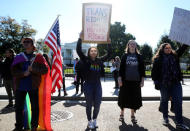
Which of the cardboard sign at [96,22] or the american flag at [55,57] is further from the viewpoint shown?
the american flag at [55,57]

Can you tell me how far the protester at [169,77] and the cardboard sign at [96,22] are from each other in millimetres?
1431

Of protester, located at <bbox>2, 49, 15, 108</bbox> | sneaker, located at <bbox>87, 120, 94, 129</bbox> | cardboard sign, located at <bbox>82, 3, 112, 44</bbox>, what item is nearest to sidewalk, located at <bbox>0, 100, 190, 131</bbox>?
sneaker, located at <bbox>87, 120, 94, 129</bbox>

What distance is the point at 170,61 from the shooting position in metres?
4.33

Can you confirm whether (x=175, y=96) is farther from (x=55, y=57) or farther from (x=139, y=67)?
(x=55, y=57)

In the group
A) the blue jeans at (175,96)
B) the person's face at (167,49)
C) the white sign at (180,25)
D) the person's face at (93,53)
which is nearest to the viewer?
the blue jeans at (175,96)

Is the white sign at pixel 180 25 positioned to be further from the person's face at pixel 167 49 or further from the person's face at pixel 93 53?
the person's face at pixel 93 53

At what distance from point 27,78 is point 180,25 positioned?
3.81 meters

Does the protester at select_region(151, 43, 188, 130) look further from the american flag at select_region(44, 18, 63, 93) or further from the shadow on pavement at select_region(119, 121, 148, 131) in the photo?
the american flag at select_region(44, 18, 63, 93)

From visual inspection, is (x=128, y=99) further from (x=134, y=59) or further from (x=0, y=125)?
(x=0, y=125)

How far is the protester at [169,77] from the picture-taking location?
4117 millimetres

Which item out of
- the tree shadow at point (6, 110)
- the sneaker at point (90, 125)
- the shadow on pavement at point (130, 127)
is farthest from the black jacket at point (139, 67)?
the tree shadow at point (6, 110)

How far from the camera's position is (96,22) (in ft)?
15.2

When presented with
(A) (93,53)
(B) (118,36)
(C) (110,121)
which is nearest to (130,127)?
(C) (110,121)

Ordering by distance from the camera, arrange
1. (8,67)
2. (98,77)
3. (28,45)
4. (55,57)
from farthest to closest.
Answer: (55,57), (8,67), (98,77), (28,45)
